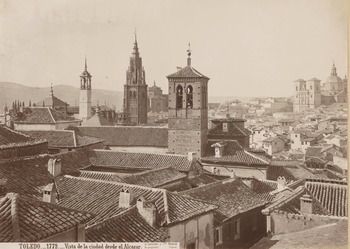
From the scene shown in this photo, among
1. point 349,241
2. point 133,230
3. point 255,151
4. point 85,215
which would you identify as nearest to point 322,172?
point 255,151

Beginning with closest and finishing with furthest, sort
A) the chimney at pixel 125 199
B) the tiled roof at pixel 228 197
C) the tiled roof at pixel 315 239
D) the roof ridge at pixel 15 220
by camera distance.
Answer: the roof ridge at pixel 15 220 < the tiled roof at pixel 315 239 < the chimney at pixel 125 199 < the tiled roof at pixel 228 197

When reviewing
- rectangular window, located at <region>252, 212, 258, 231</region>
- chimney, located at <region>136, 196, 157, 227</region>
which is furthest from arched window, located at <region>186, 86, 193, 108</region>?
chimney, located at <region>136, 196, 157, 227</region>

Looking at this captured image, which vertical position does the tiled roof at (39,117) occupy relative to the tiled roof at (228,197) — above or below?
above

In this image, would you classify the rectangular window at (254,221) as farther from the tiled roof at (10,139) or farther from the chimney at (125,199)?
the tiled roof at (10,139)

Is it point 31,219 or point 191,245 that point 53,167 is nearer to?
point 191,245

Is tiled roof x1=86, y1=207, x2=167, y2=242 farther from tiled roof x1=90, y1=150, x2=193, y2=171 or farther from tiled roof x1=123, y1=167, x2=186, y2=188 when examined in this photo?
tiled roof x1=90, y1=150, x2=193, y2=171

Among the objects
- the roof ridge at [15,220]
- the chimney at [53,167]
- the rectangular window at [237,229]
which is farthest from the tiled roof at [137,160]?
the roof ridge at [15,220]

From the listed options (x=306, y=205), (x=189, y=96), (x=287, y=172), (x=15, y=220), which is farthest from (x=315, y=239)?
(x=189, y=96)
